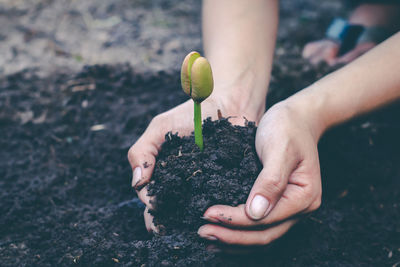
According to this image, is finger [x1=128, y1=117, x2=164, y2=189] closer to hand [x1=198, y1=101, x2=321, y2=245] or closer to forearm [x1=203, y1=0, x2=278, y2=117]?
hand [x1=198, y1=101, x2=321, y2=245]

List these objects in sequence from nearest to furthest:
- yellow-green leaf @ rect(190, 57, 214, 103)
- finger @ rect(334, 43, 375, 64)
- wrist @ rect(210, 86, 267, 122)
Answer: yellow-green leaf @ rect(190, 57, 214, 103) < wrist @ rect(210, 86, 267, 122) < finger @ rect(334, 43, 375, 64)

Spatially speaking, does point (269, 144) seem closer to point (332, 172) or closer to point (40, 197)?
point (332, 172)

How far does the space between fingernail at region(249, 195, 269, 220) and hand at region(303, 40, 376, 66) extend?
1.52 meters

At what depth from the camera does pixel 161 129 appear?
1.32 m

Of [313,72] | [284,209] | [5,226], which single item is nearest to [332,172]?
[284,209]

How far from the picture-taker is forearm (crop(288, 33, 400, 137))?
1.28m

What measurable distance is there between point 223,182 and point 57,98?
137cm

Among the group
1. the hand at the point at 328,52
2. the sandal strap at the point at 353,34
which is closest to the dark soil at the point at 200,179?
the hand at the point at 328,52

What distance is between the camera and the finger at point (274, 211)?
1.05m

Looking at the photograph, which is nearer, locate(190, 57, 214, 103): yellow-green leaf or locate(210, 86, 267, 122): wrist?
locate(190, 57, 214, 103): yellow-green leaf

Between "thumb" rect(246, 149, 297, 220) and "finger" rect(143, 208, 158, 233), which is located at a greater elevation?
"thumb" rect(246, 149, 297, 220)

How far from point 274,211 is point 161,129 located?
0.55 meters

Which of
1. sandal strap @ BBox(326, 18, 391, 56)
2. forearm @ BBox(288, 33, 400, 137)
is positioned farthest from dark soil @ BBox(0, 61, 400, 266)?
sandal strap @ BBox(326, 18, 391, 56)

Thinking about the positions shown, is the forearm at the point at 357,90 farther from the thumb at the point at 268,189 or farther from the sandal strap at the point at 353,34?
the sandal strap at the point at 353,34
